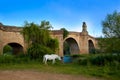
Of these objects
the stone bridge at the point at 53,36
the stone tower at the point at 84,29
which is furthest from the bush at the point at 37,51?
the stone tower at the point at 84,29

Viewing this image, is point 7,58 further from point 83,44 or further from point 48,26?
point 83,44

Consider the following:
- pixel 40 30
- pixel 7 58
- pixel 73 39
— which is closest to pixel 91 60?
pixel 40 30

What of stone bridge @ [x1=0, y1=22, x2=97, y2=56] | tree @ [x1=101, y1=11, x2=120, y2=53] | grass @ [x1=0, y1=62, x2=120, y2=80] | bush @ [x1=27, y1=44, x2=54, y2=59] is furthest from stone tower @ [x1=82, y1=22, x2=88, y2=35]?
grass @ [x1=0, y1=62, x2=120, y2=80]

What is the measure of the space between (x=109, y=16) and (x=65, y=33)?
48.0ft

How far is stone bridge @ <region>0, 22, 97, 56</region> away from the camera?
26312 mm

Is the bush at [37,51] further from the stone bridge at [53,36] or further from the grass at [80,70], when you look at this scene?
the grass at [80,70]

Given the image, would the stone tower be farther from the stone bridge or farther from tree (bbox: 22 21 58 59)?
tree (bbox: 22 21 58 59)

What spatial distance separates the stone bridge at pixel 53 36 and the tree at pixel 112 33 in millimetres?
10755

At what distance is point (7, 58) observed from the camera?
20.2 meters

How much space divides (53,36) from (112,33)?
12455 mm

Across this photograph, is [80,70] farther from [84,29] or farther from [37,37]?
[84,29]

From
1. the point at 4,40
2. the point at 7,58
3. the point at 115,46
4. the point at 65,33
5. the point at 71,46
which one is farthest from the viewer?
the point at 71,46

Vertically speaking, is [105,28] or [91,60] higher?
[105,28]

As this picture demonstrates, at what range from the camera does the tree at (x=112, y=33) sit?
19.1 m
